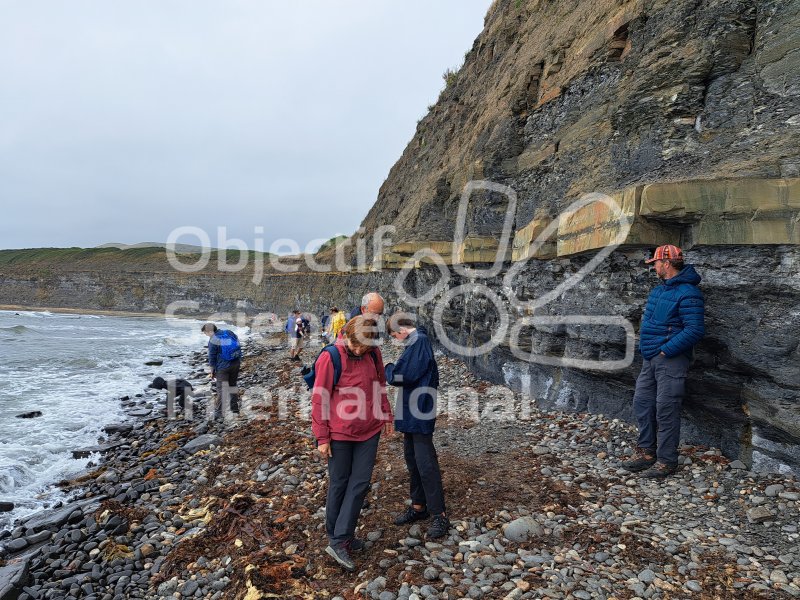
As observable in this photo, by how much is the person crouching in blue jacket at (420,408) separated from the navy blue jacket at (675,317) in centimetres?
233

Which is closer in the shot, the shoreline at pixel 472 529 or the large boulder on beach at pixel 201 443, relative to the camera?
the shoreline at pixel 472 529

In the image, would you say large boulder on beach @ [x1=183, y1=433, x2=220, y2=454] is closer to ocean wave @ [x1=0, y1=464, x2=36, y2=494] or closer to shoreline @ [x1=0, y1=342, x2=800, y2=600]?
shoreline @ [x1=0, y1=342, x2=800, y2=600]

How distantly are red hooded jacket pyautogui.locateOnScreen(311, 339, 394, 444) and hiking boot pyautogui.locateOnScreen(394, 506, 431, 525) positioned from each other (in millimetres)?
1024

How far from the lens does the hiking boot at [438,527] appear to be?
408cm

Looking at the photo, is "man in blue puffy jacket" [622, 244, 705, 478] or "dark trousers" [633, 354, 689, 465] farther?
"dark trousers" [633, 354, 689, 465]

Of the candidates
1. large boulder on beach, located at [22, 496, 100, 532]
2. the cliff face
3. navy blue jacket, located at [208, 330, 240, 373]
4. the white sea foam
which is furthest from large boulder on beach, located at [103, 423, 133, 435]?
the cliff face

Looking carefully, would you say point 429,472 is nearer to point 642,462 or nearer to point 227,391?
point 642,462

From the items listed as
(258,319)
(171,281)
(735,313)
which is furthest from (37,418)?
(171,281)

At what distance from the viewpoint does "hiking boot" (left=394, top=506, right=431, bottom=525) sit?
4.35m

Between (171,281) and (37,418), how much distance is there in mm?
61122

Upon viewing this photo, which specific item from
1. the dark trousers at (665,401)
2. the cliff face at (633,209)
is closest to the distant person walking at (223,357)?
the cliff face at (633,209)

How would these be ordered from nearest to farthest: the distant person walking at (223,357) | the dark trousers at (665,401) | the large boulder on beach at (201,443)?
the dark trousers at (665,401) → the large boulder on beach at (201,443) → the distant person walking at (223,357)

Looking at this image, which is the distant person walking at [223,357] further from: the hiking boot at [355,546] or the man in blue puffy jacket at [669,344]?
the man in blue puffy jacket at [669,344]

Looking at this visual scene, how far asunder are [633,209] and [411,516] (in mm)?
4084
